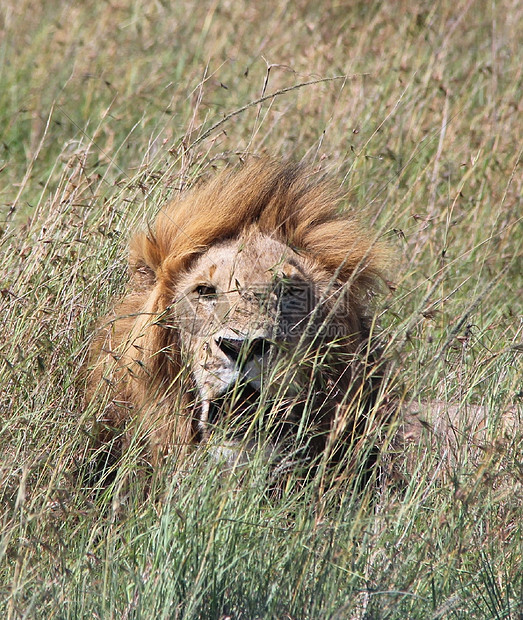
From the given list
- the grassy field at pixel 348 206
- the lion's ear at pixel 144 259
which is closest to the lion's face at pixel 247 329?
the lion's ear at pixel 144 259

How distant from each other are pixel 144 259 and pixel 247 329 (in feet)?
2.38

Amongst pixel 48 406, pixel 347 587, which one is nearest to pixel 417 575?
pixel 347 587

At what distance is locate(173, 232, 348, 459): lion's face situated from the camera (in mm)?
2990

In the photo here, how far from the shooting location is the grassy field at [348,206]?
2541mm

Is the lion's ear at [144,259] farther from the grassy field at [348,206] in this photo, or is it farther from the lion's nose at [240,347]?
the lion's nose at [240,347]

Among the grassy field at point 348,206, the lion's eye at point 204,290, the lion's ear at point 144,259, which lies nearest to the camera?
the grassy field at point 348,206

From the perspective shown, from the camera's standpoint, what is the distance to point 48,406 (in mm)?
3223

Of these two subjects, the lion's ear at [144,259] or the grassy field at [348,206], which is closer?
the grassy field at [348,206]

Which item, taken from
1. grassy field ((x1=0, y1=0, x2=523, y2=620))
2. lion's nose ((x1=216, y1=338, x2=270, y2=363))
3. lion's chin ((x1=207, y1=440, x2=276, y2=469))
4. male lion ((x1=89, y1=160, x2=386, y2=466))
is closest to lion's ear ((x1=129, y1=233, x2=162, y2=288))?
male lion ((x1=89, y1=160, x2=386, y2=466))

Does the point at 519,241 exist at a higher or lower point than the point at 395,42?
lower

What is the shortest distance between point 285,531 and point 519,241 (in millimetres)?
2932

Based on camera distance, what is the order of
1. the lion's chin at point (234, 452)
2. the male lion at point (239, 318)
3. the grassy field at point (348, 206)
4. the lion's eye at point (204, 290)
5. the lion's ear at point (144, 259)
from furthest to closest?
the lion's ear at point (144, 259)
the lion's eye at point (204, 290)
the male lion at point (239, 318)
the lion's chin at point (234, 452)
the grassy field at point (348, 206)

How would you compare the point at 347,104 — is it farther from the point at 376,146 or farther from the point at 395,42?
the point at 395,42

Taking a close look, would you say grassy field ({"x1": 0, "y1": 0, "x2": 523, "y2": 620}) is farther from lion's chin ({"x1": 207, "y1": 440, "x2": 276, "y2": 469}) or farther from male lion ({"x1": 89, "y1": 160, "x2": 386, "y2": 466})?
male lion ({"x1": 89, "y1": 160, "x2": 386, "y2": 466})
